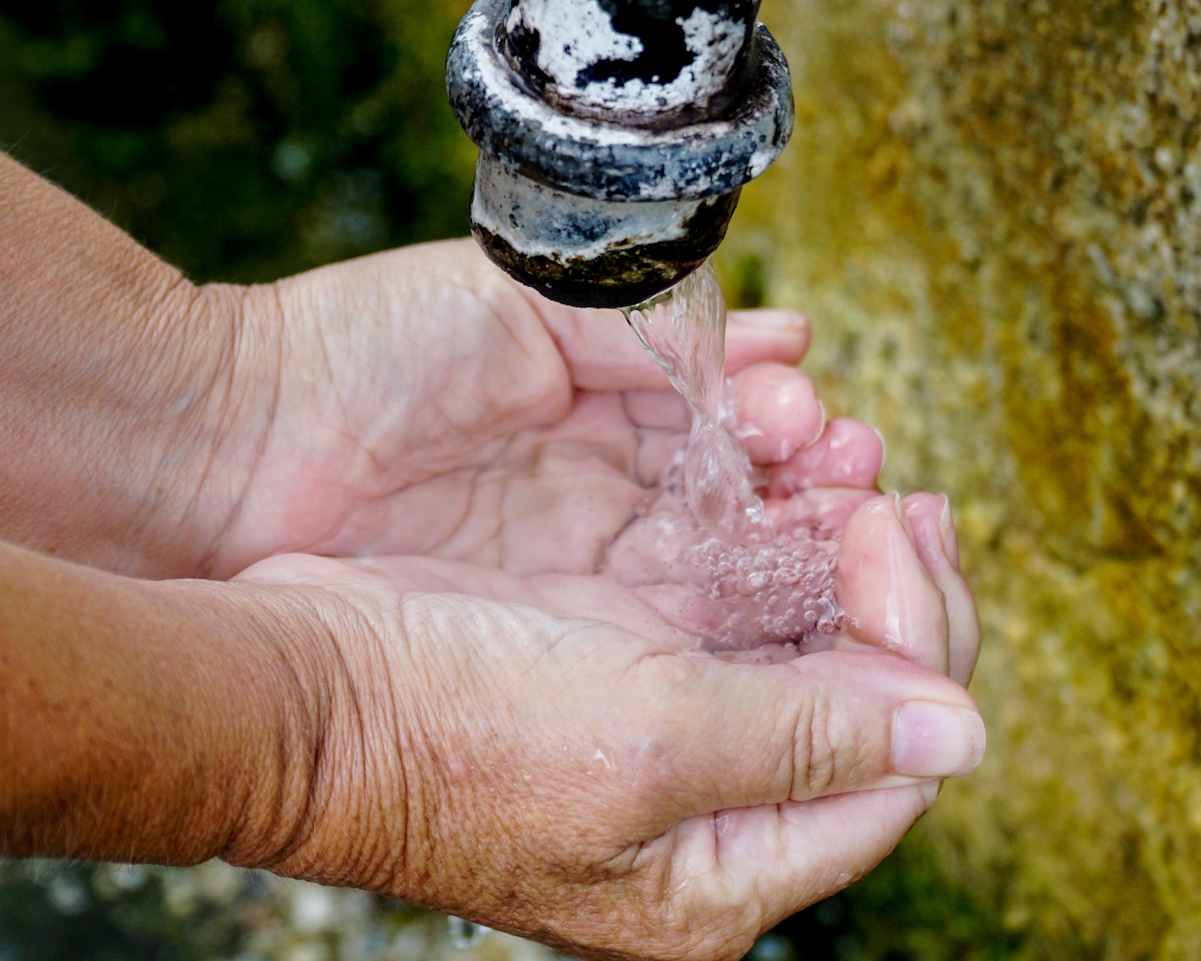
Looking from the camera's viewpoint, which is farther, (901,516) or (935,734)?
(901,516)

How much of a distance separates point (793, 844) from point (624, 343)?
0.84 metres

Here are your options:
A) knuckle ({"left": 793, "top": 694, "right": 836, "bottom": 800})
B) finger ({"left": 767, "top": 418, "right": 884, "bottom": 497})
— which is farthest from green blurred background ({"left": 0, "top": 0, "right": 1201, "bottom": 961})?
knuckle ({"left": 793, "top": 694, "right": 836, "bottom": 800})

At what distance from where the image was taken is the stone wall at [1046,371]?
1511 millimetres

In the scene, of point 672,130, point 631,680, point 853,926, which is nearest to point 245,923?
point 853,926

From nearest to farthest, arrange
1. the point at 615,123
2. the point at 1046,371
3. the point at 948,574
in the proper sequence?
the point at 615,123
the point at 948,574
the point at 1046,371

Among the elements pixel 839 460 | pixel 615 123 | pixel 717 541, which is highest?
pixel 615 123

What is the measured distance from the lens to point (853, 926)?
2.42 metres

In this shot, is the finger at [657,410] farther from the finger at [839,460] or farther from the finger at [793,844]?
the finger at [793,844]

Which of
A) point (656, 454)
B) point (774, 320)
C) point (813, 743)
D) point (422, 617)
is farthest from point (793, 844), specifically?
point (774, 320)

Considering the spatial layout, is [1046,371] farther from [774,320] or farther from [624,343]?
[624,343]

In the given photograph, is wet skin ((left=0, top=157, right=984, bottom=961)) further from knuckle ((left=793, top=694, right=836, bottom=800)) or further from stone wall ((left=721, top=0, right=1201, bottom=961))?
stone wall ((left=721, top=0, right=1201, bottom=961))

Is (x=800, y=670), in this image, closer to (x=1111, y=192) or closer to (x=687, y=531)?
(x=687, y=531)

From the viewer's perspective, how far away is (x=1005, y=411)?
193 centimetres

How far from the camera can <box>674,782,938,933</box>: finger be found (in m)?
1.35
